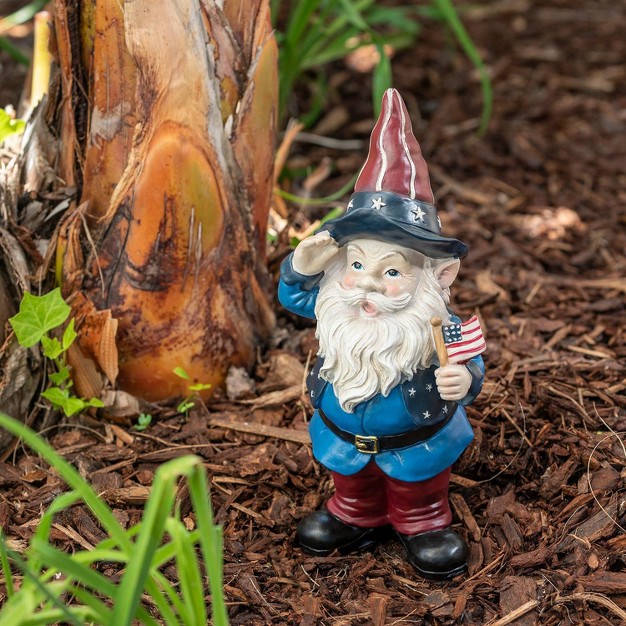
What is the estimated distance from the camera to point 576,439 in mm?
2166

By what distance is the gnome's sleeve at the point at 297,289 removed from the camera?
1896mm

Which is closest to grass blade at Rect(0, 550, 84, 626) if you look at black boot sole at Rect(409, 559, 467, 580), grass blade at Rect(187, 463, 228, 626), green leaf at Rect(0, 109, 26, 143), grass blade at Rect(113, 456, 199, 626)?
grass blade at Rect(113, 456, 199, 626)

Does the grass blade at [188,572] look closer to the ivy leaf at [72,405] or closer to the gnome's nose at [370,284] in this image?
the gnome's nose at [370,284]

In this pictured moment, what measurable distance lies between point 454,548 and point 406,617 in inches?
7.2

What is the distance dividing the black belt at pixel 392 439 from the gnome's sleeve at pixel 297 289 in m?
0.27

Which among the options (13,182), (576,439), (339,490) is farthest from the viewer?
(13,182)

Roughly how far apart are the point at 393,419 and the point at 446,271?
0.31m

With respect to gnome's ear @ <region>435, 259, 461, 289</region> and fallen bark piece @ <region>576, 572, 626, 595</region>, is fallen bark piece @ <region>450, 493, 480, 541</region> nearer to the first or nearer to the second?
fallen bark piece @ <region>576, 572, 626, 595</region>

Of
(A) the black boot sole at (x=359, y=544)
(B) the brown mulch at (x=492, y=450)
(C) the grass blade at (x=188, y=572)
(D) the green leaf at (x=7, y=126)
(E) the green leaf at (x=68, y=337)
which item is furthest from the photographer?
(D) the green leaf at (x=7, y=126)

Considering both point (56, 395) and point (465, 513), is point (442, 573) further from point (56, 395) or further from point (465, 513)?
point (56, 395)

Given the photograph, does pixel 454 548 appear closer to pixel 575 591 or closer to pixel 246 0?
pixel 575 591

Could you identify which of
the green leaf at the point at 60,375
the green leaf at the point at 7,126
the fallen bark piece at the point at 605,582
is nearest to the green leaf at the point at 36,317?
the green leaf at the point at 60,375

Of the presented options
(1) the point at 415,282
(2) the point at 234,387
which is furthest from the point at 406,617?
(2) the point at 234,387

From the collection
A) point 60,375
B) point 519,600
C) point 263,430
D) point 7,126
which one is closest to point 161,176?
point 7,126
